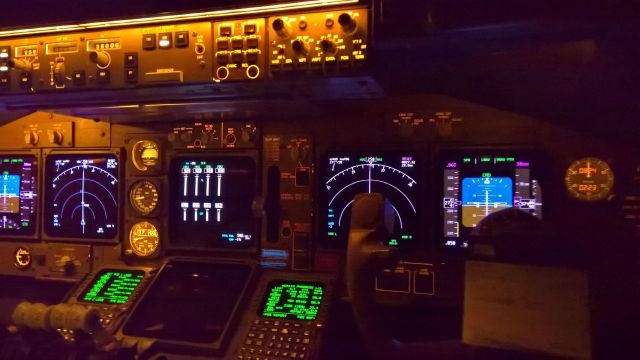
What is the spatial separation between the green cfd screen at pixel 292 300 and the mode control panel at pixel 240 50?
899 mm

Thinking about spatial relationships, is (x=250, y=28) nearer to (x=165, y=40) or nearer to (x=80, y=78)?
(x=165, y=40)

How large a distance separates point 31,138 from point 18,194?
0.30m

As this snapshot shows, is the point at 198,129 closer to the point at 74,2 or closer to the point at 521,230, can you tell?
the point at 74,2

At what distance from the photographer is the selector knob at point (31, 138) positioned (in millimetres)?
2752

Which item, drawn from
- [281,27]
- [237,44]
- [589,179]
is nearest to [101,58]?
[237,44]

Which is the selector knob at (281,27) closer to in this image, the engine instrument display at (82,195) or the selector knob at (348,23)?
the selector knob at (348,23)

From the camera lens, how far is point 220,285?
2.37 metres

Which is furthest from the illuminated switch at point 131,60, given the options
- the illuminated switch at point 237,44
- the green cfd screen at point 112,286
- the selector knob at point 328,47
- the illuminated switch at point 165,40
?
the green cfd screen at point 112,286

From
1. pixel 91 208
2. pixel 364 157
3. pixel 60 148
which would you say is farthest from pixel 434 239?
pixel 60 148

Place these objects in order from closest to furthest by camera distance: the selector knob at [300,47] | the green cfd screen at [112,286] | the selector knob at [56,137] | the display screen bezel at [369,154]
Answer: the selector knob at [300,47], the display screen bezel at [369,154], the green cfd screen at [112,286], the selector knob at [56,137]

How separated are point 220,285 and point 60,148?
3.76 ft

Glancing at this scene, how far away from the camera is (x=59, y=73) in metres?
2.12

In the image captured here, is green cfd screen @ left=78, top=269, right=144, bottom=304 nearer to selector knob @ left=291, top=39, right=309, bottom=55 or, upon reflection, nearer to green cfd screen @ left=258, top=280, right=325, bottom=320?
green cfd screen @ left=258, top=280, right=325, bottom=320

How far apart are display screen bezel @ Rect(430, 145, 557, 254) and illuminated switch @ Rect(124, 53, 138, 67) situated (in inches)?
49.1
